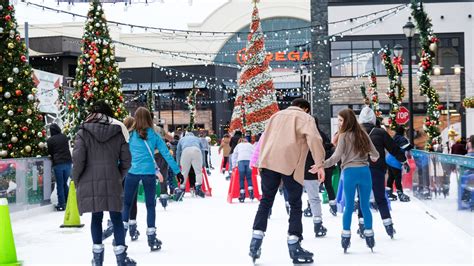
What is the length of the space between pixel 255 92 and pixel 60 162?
20.8 m

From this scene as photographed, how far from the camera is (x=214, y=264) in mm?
8148

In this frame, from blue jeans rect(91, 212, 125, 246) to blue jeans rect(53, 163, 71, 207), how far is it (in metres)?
8.57

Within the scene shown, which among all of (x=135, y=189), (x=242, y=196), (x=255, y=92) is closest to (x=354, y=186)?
(x=135, y=189)

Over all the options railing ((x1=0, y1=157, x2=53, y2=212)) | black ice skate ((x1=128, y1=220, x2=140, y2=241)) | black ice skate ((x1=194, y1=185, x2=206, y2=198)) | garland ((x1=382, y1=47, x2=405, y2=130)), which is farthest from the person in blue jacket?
garland ((x1=382, y1=47, x2=405, y2=130))

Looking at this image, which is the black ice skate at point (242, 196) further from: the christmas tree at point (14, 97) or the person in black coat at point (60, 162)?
the christmas tree at point (14, 97)

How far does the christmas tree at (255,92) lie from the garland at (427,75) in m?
15.3

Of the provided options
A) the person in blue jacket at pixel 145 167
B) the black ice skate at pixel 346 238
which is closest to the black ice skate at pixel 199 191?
the person in blue jacket at pixel 145 167

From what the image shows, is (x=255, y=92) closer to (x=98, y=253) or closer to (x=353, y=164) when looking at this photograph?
(x=353, y=164)

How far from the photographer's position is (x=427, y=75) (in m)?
20.5

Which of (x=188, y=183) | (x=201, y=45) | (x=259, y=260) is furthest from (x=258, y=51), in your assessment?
(x=201, y=45)

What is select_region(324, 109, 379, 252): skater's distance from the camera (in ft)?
28.7

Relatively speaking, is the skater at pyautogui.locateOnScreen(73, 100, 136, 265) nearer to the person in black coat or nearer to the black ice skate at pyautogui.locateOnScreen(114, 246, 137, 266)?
the black ice skate at pyautogui.locateOnScreen(114, 246, 137, 266)

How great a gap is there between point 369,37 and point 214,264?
40.2 metres

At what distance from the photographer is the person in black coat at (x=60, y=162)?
1570cm
